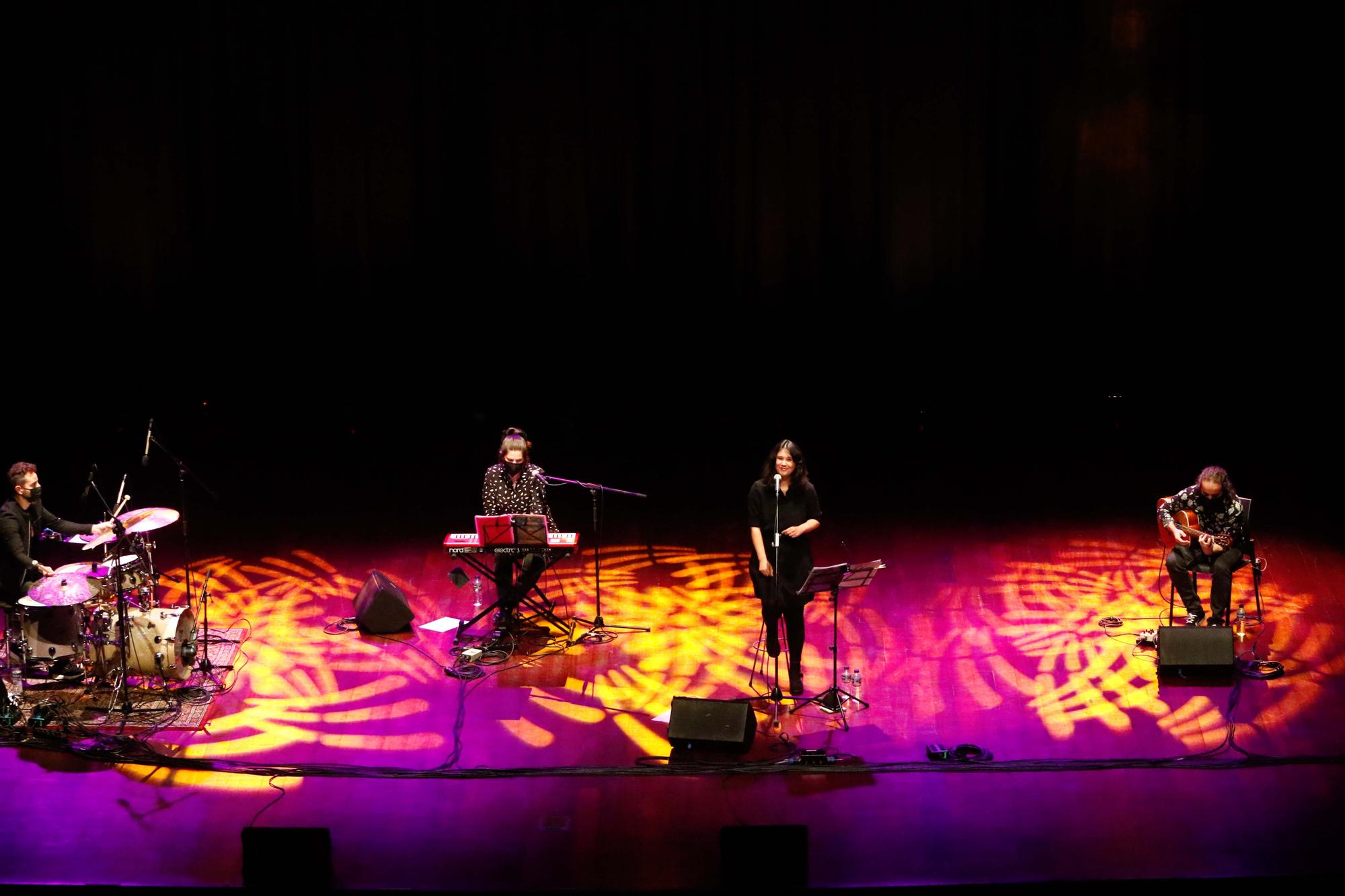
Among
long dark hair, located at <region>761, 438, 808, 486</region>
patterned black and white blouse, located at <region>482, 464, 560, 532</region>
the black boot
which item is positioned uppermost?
long dark hair, located at <region>761, 438, 808, 486</region>

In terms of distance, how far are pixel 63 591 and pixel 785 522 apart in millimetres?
3290

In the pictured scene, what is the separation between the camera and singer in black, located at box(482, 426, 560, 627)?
22.0 ft

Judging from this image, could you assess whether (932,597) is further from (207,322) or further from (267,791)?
(207,322)

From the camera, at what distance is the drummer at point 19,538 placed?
6281 mm

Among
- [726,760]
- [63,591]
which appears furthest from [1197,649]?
[63,591]

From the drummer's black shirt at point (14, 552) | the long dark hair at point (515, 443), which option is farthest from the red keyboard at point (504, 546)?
the drummer's black shirt at point (14, 552)

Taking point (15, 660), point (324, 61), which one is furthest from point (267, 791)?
point (324, 61)

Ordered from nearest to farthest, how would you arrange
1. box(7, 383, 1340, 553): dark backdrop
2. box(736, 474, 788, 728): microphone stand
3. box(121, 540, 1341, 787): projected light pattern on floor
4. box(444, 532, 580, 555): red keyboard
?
A: 1. box(121, 540, 1341, 787): projected light pattern on floor
2. box(736, 474, 788, 728): microphone stand
3. box(444, 532, 580, 555): red keyboard
4. box(7, 383, 1340, 553): dark backdrop

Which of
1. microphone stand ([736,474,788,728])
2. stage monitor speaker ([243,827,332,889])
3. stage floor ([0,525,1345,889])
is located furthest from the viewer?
microphone stand ([736,474,788,728])

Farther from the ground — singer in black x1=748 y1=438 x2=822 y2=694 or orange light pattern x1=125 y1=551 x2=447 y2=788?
singer in black x1=748 y1=438 x2=822 y2=694

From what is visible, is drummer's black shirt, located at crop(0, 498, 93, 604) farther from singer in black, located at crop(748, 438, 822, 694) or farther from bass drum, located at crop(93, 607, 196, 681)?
singer in black, located at crop(748, 438, 822, 694)

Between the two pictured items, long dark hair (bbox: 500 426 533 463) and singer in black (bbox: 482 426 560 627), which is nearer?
long dark hair (bbox: 500 426 533 463)

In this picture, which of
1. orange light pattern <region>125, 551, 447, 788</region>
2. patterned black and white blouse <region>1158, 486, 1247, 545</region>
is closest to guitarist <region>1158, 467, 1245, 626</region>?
patterned black and white blouse <region>1158, 486, 1247, 545</region>

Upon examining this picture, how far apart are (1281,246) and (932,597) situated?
4816 mm
